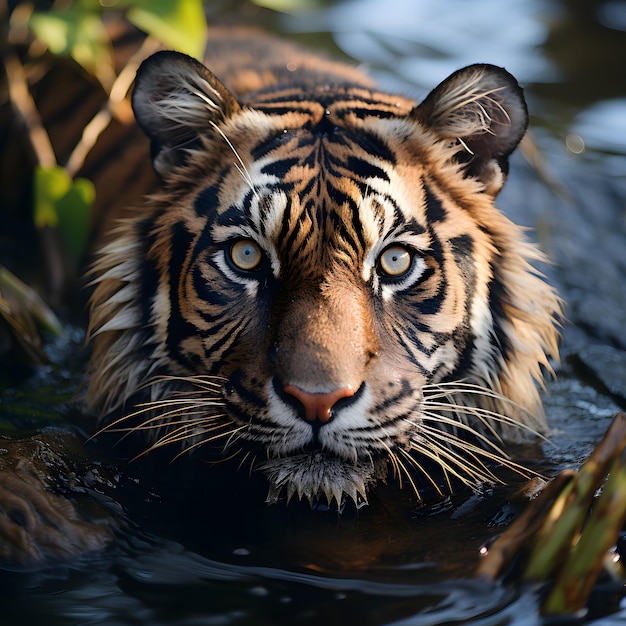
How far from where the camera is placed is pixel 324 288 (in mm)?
2254

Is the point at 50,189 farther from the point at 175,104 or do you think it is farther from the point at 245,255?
the point at 245,255

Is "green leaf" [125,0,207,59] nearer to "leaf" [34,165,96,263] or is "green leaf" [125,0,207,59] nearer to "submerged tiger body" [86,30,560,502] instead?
"submerged tiger body" [86,30,560,502]

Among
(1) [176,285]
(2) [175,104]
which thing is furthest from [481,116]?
(1) [176,285]

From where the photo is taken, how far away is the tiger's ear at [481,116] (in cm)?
253

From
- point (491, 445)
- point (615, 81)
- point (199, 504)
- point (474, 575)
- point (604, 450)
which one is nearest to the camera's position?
point (604, 450)

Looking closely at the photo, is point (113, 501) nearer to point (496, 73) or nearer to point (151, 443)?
point (151, 443)

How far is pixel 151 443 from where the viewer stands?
2701 mm

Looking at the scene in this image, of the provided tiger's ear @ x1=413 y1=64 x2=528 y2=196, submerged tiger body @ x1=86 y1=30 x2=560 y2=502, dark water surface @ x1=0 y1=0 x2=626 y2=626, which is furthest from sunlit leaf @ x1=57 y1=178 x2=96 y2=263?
tiger's ear @ x1=413 y1=64 x2=528 y2=196

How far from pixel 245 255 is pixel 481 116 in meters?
0.75

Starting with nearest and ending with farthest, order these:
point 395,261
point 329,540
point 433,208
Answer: point 329,540 < point 395,261 < point 433,208

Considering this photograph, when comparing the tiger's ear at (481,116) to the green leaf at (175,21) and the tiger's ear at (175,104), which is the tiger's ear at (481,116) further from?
the green leaf at (175,21)

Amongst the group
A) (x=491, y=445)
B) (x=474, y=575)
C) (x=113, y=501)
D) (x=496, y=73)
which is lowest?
(x=113, y=501)

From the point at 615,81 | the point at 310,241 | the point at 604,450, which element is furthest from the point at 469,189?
the point at 615,81

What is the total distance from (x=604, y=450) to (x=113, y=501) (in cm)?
115
